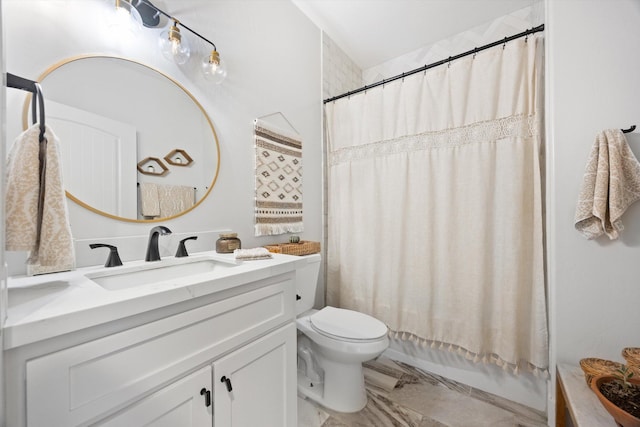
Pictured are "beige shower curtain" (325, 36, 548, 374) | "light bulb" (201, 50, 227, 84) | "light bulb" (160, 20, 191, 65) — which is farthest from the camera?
"beige shower curtain" (325, 36, 548, 374)

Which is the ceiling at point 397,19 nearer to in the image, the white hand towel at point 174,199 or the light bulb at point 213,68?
the light bulb at point 213,68

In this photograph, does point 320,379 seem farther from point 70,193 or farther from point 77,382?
point 70,193

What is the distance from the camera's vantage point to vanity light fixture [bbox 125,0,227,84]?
1.10m

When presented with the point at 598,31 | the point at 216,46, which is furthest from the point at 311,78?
the point at 598,31

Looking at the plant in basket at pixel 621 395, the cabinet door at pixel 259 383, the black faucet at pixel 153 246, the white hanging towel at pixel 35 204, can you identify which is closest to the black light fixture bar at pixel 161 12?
the white hanging towel at pixel 35 204

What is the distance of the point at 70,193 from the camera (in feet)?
3.10

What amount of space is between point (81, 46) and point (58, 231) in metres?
0.77

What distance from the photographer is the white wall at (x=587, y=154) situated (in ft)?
3.74

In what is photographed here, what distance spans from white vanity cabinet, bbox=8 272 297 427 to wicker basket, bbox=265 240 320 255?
441 mm

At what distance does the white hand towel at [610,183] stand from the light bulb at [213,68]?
186 centimetres

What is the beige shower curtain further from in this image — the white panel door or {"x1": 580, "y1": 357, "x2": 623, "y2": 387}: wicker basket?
the white panel door

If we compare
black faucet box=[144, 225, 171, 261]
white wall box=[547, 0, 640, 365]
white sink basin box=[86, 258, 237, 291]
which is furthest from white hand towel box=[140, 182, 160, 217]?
white wall box=[547, 0, 640, 365]

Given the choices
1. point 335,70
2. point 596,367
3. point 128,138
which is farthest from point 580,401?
point 335,70

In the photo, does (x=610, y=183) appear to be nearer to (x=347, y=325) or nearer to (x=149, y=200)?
(x=347, y=325)
